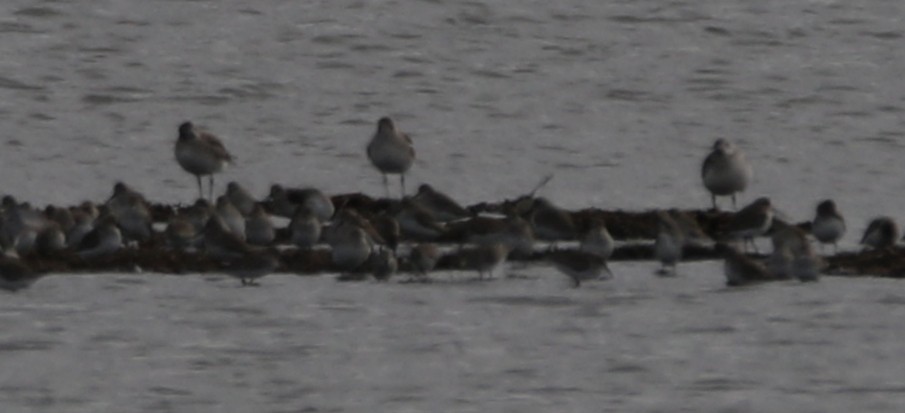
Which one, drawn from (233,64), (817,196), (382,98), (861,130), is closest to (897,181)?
(817,196)

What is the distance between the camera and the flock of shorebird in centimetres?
1812

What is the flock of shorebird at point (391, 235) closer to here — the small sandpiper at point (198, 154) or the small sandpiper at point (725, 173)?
the small sandpiper at point (725, 173)

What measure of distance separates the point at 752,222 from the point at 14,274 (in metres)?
4.75

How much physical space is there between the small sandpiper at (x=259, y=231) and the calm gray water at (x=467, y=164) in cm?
94

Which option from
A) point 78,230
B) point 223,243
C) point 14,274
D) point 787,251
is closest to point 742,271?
point 787,251

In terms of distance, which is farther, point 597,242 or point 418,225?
point 418,225

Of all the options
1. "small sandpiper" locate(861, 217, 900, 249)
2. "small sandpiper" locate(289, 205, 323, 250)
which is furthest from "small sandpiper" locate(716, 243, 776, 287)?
"small sandpiper" locate(289, 205, 323, 250)

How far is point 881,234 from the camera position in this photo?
19.1m

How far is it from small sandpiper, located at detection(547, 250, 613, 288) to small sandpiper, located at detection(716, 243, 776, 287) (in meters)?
0.73

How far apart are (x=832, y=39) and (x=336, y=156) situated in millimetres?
11376

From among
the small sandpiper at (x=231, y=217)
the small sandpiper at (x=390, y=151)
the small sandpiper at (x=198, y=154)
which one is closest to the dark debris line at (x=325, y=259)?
the small sandpiper at (x=231, y=217)

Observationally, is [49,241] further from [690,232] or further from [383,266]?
[690,232]

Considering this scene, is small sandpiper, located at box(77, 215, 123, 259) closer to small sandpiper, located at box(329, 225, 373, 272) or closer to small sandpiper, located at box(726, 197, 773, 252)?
small sandpiper, located at box(329, 225, 373, 272)

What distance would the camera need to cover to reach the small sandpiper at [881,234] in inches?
751
